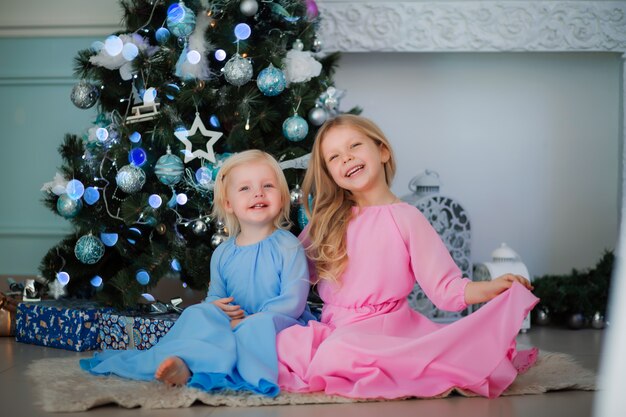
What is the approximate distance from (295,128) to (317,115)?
0.11 m

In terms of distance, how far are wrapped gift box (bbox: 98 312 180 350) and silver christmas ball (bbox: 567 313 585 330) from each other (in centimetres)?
142

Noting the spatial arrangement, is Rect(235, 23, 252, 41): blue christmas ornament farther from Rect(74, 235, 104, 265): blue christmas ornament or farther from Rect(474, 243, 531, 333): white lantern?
Rect(474, 243, 531, 333): white lantern

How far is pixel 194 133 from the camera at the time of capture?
92.7 inches

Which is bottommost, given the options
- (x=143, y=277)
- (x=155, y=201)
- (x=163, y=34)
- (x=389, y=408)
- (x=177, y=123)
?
(x=389, y=408)

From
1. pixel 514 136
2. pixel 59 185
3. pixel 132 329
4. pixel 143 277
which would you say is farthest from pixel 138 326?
pixel 514 136

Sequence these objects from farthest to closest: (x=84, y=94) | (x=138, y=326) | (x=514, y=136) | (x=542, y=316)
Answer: (x=514, y=136), (x=542, y=316), (x=84, y=94), (x=138, y=326)

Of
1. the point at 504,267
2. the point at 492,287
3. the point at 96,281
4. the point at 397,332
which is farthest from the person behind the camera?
the point at 504,267

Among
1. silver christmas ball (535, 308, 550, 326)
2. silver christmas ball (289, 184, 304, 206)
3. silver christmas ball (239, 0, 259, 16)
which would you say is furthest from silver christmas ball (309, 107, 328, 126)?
silver christmas ball (535, 308, 550, 326)

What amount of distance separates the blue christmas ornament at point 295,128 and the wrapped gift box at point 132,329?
63cm

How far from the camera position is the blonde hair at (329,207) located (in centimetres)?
198

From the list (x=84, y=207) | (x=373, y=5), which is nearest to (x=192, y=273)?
(x=84, y=207)

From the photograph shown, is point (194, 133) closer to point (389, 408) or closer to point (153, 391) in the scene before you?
point (153, 391)

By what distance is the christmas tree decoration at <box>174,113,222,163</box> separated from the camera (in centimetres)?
233

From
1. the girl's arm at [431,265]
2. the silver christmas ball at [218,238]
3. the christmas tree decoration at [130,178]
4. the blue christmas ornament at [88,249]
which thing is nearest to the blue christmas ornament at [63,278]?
the blue christmas ornament at [88,249]
